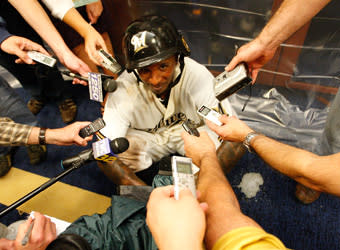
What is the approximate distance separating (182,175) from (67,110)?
2114mm

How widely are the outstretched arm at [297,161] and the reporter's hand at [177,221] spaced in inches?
22.9

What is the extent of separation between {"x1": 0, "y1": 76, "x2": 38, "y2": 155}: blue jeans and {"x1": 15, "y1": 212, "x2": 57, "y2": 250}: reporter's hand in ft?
4.72

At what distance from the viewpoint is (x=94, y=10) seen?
1.96 metres

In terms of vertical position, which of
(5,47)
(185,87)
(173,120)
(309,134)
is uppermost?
(5,47)

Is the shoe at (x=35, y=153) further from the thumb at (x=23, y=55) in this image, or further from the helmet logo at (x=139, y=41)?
the helmet logo at (x=139, y=41)

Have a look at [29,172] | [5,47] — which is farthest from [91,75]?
[29,172]

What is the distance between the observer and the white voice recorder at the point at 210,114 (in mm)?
1435

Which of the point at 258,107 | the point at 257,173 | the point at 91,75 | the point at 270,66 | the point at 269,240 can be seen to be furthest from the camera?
the point at 258,107

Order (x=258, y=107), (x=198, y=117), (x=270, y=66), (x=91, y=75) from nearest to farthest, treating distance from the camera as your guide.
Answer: (x=91, y=75)
(x=198, y=117)
(x=270, y=66)
(x=258, y=107)

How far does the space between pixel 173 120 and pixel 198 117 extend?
0.19 metres

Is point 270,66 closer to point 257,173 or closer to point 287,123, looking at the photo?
point 287,123

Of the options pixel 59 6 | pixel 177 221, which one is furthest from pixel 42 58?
pixel 177 221

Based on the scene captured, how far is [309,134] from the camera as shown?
222 cm

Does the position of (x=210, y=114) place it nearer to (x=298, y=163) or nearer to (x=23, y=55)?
(x=298, y=163)
